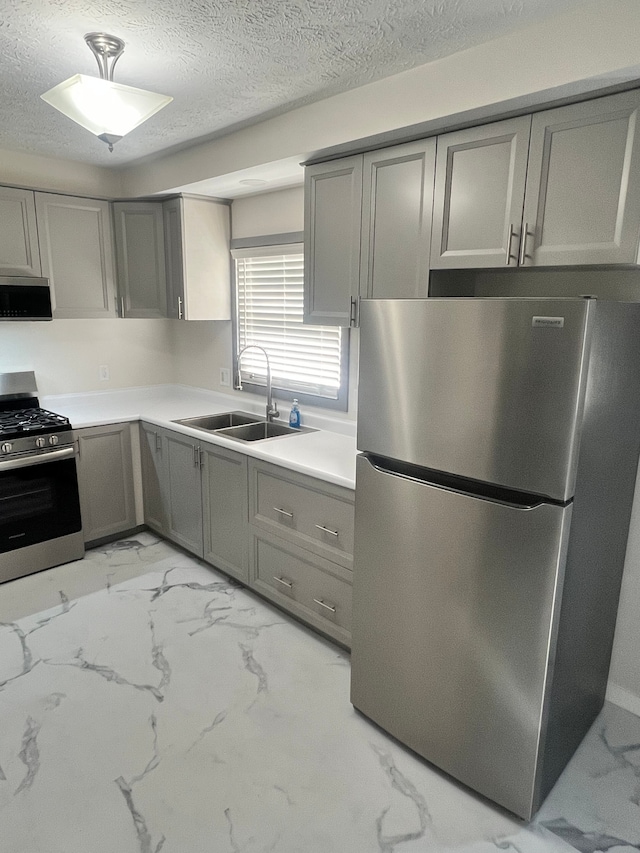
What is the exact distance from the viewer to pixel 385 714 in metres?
2.10

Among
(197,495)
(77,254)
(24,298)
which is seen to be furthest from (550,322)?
(77,254)

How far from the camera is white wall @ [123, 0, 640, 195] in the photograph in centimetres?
158

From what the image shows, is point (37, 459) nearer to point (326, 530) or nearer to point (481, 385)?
point (326, 530)

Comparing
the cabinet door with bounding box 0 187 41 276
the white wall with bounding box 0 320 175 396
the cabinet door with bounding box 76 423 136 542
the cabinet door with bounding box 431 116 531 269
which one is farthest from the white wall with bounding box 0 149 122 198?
the cabinet door with bounding box 431 116 531 269

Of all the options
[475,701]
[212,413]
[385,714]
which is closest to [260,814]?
[385,714]

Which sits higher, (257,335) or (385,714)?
(257,335)

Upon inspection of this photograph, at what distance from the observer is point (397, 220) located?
2.28 metres

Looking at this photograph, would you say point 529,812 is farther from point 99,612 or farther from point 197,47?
point 197,47

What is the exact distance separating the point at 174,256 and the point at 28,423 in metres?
1.39

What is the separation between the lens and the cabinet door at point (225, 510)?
2988 mm

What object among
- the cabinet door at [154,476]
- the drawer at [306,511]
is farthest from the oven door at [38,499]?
the drawer at [306,511]

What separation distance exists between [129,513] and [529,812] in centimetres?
287

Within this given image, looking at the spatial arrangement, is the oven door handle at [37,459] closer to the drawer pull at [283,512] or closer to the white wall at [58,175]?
the drawer pull at [283,512]

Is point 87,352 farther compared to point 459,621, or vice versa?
point 87,352
